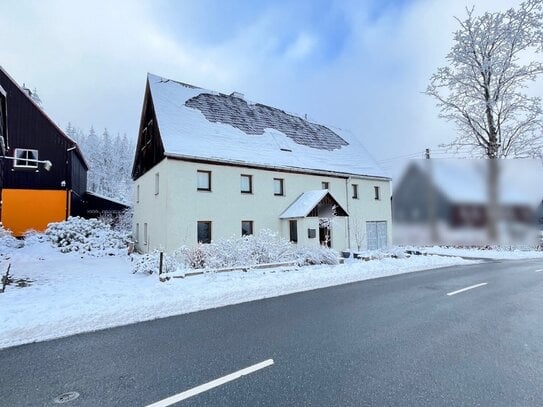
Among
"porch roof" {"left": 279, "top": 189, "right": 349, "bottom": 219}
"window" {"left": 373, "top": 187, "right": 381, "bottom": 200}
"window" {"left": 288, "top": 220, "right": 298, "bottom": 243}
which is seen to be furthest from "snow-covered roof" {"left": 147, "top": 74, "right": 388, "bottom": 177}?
"window" {"left": 288, "top": 220, "right": 298, "bottom": 243}

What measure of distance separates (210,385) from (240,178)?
14.1m

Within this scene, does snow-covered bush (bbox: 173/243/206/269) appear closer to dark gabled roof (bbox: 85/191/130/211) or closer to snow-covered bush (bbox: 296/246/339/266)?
snow-covered bush (bbox: 296/246/339/266)

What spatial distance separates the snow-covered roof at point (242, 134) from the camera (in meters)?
16.9

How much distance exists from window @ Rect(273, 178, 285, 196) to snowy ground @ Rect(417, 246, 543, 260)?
34.7ft

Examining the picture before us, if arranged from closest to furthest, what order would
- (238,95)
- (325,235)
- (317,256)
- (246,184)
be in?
1. (317,256)
2. (246,184)
3. (325,235)
4. (238,95)

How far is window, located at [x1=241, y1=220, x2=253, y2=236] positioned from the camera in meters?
17.3

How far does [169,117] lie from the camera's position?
17547 mm

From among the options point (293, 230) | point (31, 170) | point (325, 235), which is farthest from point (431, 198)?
point (31, 170)

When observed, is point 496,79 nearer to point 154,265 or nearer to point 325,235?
point 325,235

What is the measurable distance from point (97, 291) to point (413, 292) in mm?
8768

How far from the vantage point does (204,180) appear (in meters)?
16.3

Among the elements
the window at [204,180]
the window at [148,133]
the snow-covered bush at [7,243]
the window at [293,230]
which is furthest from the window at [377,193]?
the snow-covered bush at [7,243]

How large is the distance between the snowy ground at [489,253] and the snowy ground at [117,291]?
7735 millimetres

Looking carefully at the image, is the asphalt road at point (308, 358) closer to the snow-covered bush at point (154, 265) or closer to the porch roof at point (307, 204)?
the snow-covered bush at point (154, 265)
